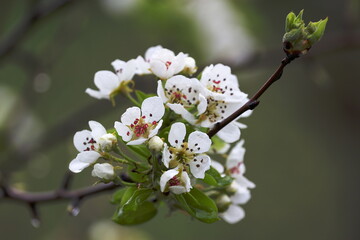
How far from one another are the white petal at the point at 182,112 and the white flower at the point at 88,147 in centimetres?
9

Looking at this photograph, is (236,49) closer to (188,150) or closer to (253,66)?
(253,66)

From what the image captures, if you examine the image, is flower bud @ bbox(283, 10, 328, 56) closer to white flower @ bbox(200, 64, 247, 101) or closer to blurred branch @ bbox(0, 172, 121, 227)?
white flower @ bbox(200, 64, 247, 101)

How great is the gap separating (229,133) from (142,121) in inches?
4.6

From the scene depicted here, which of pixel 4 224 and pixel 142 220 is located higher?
pixel 142 220

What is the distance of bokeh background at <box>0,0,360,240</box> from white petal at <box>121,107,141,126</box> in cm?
48

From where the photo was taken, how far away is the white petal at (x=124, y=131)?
623mm

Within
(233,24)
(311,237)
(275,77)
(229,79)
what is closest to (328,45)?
(233,24)

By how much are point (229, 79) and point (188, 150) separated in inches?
4.6

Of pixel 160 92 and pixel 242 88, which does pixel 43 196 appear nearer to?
pixel 160 92

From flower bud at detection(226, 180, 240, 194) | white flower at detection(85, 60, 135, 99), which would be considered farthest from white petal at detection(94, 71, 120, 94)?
flower bud at detection(226, 180, 240, 194)

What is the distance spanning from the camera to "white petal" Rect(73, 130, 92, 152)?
0.65m

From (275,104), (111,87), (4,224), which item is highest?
(275,104)

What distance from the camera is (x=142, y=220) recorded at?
2.34 ft

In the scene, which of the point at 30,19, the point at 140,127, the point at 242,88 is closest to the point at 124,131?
the point at 140,127
